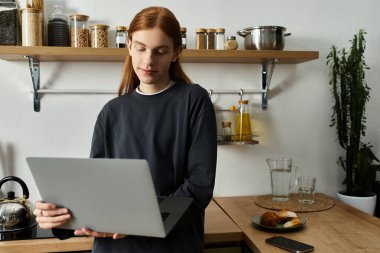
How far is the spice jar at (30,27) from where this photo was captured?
1680 mm

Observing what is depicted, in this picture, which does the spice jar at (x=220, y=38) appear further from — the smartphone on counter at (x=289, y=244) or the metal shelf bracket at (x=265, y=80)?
the smartphone on counter at (x=289, y=244)

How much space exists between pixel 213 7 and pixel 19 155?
1.11 metres

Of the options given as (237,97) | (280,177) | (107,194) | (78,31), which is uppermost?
(78,31)

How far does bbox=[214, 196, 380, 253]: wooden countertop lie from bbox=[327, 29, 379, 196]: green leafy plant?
240 millimetres

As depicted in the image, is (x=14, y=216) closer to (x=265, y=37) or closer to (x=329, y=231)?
(x=329, y=231)

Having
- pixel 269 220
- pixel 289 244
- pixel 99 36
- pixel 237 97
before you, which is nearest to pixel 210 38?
pixel 237 97

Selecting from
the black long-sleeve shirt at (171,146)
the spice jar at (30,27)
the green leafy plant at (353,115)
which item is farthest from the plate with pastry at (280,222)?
the spice jar at (30,27)

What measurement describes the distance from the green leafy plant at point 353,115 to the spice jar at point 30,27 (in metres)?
1.32

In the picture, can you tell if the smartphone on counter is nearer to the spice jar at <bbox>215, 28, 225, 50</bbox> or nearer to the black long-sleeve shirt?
the black long-sleeve shirt

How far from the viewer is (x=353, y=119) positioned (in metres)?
1.93

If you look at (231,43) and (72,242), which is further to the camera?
(231,43)

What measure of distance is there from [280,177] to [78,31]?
106cm

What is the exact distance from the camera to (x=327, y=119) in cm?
209

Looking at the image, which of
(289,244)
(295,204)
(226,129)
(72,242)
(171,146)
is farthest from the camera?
(226,129)
